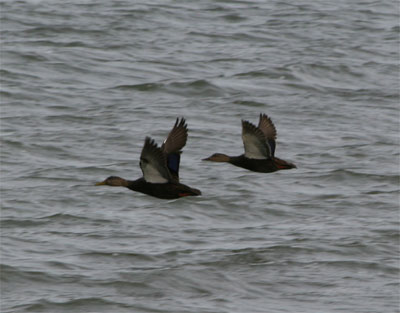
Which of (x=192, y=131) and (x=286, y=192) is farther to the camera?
(x=192, y=131)

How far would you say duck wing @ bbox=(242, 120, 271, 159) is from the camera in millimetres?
11438

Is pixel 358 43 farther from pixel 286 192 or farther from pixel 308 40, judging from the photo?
pixel 286 192

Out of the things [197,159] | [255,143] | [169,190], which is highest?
[255,143]

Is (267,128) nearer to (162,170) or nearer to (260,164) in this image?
(260,164)

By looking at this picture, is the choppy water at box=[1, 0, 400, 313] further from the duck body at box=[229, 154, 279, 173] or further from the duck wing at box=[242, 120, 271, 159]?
the duck wing at box=[242, 120, 271, 159]

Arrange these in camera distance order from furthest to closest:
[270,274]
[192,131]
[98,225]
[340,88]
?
1. [340,88]
2. [192,131]
3. [98,225]
4. [270,274]

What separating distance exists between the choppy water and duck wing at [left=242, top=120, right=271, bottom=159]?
4180 mm

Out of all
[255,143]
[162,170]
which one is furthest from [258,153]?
[162,170]

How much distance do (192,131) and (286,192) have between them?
3.26 metres

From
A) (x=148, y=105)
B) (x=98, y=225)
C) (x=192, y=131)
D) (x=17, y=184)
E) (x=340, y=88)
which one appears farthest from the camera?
(x=340, y=88)

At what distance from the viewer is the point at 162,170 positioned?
33.9 ft

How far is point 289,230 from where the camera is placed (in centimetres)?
1855

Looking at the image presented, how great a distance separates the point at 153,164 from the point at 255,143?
4.89ft

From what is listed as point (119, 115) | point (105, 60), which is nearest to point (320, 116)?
point (119, 115)
